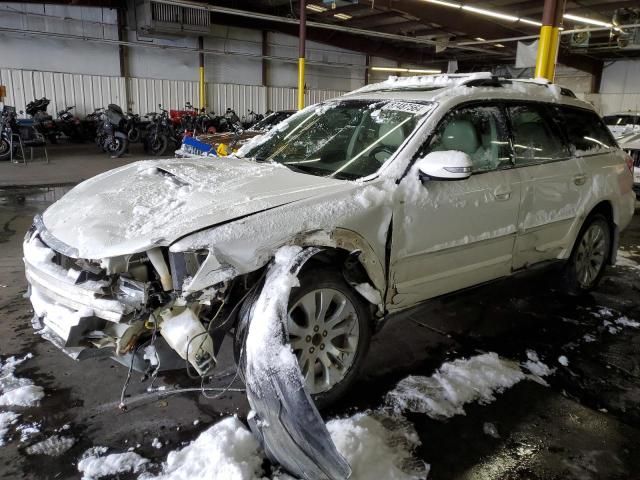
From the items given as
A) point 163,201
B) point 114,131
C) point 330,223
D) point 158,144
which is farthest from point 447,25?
A: point 163,201

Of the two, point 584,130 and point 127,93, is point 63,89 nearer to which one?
point 127,93

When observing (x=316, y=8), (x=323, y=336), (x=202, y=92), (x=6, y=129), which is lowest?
(x=323, y=336)

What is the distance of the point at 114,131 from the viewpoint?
12.7 metres

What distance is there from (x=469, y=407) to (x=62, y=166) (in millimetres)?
10622

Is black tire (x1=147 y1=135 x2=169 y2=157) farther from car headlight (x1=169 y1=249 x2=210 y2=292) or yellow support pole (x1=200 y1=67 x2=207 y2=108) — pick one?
car headlight (x1=169 y1=249 x2=210 y2=292)

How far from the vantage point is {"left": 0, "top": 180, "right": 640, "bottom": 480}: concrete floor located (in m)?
2.25

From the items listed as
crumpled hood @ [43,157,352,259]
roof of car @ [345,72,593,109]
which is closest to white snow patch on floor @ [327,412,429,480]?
crumpled hood @ [43,157,352,259]

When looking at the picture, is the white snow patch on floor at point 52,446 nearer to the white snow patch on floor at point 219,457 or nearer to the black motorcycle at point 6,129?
the white snow patch on floor at point 219,457

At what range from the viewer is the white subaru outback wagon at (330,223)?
2096 mm

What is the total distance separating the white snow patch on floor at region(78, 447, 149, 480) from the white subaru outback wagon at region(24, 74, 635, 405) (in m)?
0.40

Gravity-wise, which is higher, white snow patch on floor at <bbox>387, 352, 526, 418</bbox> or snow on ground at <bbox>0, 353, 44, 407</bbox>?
snow on ground at <bbox>0, 353, 44, 407</bbox>

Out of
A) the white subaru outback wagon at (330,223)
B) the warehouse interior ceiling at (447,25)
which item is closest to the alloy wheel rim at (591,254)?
the white subaru outback wagon at (330,223)

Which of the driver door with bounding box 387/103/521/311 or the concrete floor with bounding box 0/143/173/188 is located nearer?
the driver door with bounding box 387/103/521/311

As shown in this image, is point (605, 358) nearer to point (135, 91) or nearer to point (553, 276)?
point (553, 276)
